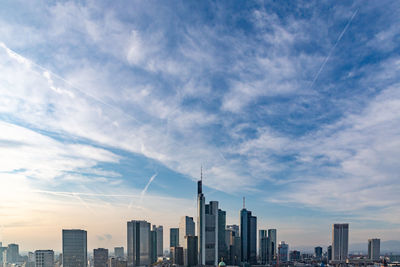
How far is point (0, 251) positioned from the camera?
654ft

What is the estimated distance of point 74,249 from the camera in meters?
181

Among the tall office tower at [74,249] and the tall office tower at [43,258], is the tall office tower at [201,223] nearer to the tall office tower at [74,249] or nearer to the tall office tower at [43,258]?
the tall office tower at [74,249]

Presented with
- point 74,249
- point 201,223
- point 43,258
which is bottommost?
point 43,258

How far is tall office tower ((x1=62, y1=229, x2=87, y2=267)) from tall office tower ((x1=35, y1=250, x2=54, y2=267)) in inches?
332

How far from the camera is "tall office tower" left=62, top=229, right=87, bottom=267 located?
587 ft

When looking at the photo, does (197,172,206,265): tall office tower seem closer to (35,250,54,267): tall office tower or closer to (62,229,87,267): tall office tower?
(62,229,87,267): tall office tower

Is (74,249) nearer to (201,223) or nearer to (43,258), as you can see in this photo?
(43,258)

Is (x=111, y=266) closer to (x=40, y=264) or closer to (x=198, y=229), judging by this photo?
(x=40, y=264)

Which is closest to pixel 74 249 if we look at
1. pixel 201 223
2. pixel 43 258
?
pixel 43 258

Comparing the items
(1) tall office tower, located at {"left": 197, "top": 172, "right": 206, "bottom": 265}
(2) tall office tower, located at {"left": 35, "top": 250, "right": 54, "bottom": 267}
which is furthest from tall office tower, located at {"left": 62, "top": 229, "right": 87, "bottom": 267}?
(1) tall office tower, located at {"left": 197, "top": 172, "right": 206, "bottom": 265}

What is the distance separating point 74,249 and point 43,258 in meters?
17.4

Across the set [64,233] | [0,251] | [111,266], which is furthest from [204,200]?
[0,251]

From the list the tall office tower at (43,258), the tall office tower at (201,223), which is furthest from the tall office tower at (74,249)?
the tall office tower at (201,223)

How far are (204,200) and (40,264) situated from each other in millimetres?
103196
